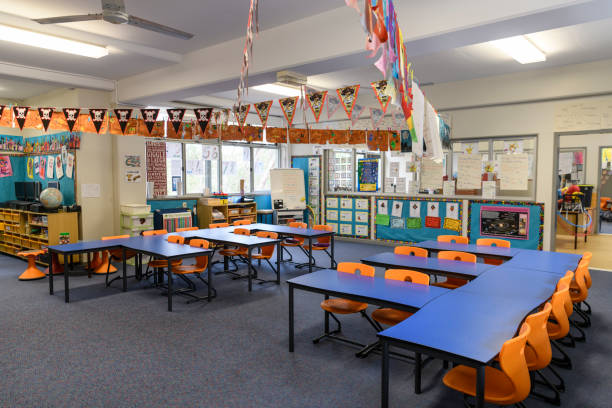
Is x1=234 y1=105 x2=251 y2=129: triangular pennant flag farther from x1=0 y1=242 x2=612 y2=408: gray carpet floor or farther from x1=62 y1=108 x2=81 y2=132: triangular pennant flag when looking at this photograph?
x1=0 y1=242 x2=612 y2=408: gray carpet floor

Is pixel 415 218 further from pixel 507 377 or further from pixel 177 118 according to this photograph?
pixel 507 377

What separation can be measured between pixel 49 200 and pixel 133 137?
189 cm

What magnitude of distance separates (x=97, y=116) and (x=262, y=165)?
553cm

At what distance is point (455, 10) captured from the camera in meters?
3.90

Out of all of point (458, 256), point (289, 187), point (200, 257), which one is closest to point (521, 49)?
point (458, 256)

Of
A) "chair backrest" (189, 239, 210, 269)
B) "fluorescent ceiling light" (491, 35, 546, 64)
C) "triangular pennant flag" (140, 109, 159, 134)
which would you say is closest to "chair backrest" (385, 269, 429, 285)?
"chair backrest" (189, 239, 210, 269)

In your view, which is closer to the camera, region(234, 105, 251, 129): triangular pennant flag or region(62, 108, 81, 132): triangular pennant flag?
region(62, 108, 81, 132): triangular pennant flag

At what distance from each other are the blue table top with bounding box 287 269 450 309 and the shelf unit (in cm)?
569

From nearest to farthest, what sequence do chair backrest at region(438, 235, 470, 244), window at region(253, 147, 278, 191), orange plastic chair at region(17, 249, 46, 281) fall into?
1. chair backrest at region(438, 235, 470, 244)
2. orange plastic chair at region(17, 249, 46, 281)
3. window at region(253, 147, 278, 191)

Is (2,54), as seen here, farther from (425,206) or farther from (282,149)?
(425,206)

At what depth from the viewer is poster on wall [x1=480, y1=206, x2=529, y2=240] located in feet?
25.2

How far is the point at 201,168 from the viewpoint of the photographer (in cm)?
984

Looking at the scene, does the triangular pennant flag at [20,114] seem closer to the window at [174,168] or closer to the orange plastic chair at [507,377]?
the window at [174,168]

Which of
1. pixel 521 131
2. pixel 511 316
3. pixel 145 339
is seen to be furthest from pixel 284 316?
pixel 521 131
